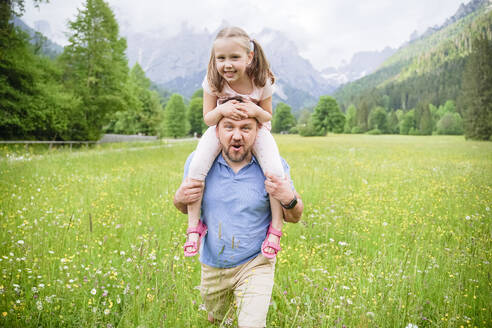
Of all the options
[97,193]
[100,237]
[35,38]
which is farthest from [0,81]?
[100,237]

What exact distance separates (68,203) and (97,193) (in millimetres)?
861

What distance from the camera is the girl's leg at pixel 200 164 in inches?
76.4

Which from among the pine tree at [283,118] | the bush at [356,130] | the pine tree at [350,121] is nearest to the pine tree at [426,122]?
the bush at [356,130]

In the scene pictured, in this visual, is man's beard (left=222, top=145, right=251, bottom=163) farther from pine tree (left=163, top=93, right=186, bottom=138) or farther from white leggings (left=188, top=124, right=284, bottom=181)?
pine tree (left=163, top=93, right=186, bottom=138)

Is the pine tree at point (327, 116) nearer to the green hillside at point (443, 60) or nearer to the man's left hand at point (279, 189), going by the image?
the green hillside at point (443, 60)

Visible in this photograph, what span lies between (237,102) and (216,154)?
0.40m

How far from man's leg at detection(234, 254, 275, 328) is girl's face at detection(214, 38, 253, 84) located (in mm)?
1261


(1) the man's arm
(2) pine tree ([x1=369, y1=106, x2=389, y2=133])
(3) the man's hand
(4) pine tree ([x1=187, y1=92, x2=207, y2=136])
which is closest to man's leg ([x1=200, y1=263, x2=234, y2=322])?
(3) the man's hand

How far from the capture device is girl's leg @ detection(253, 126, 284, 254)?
1879mm

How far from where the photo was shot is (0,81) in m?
13.5

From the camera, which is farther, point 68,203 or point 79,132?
point 79,132

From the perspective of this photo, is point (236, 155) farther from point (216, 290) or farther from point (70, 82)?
point (70, 82)

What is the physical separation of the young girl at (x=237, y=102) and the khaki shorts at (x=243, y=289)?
0.17m

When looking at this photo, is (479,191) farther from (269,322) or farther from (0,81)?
(0,81)
